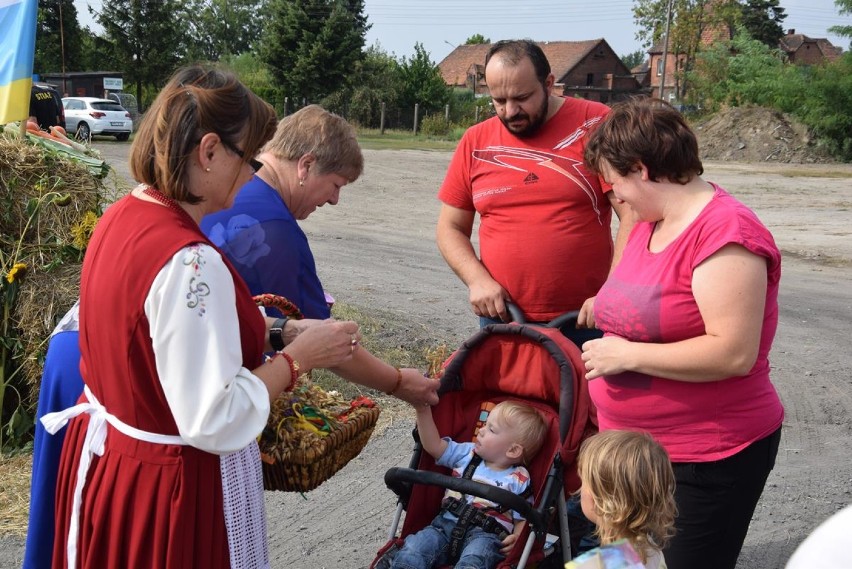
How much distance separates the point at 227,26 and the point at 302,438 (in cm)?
9261

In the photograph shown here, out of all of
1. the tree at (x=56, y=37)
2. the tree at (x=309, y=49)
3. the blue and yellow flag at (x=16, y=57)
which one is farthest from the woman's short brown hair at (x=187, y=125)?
the tree at (x=56, y=37)

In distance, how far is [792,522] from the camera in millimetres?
4453

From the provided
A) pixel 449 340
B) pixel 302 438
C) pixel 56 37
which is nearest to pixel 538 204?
pixel 302 438

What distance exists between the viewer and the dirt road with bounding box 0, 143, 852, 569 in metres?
4.33

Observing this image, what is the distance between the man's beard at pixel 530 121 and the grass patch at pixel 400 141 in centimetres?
2556

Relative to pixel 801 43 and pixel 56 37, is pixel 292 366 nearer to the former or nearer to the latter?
pixel 56 37

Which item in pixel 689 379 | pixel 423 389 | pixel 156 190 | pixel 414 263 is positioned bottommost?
pixel 414 263

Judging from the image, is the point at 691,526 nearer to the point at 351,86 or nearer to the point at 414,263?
the point at 414,263

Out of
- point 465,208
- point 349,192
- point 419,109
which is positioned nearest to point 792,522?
point 465,208

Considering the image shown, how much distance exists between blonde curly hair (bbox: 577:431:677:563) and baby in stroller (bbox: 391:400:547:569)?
32.0 inches

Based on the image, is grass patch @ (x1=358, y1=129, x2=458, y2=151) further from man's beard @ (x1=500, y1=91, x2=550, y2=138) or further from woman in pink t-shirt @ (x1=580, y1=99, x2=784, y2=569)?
woman in pink t-shirt @ (x1=580, y1=99, x2=784, y2=569)

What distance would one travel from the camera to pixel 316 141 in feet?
9.86

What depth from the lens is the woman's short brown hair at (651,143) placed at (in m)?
2.62

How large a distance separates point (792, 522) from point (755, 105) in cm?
3177
